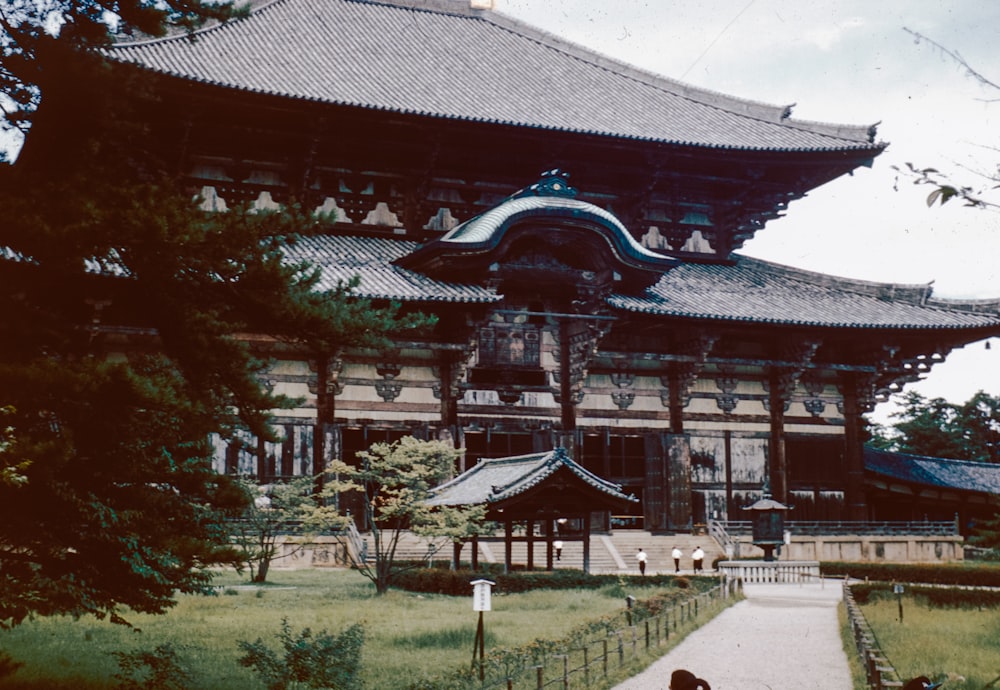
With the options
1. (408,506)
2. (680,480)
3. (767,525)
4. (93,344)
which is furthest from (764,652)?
(680,480)

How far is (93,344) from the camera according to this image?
11430 millimetres

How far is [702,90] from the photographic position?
4006 cm

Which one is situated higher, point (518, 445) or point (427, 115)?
point (427, 115)

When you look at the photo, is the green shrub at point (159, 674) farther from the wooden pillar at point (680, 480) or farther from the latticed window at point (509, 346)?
the wooden pillar at point (680, 480)

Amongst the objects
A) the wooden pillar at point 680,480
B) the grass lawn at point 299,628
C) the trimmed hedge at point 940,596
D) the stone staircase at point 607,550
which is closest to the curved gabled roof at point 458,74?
the wooden pillar at point 680,480

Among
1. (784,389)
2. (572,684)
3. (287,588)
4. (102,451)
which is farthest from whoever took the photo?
(784,389)

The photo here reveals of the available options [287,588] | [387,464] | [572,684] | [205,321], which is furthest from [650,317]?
[205,321]

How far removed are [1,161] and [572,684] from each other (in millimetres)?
8786

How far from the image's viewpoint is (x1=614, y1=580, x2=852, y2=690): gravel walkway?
45.2 feet

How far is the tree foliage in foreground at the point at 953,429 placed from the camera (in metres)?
67.9

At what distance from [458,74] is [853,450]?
18.1 meters

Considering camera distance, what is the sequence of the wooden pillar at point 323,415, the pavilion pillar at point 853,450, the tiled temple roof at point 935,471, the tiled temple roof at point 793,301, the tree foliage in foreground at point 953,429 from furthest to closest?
the tree foliage in foreground at point 953,429, the tiled temple roof at point 935,471, the pavilion pillar at point 853,450, the tiled temple roof at point 793,301, the wooden pillar at point 323,415

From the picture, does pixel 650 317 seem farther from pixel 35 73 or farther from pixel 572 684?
pixel 35 73

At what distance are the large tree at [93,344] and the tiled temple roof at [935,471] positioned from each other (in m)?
32.2
